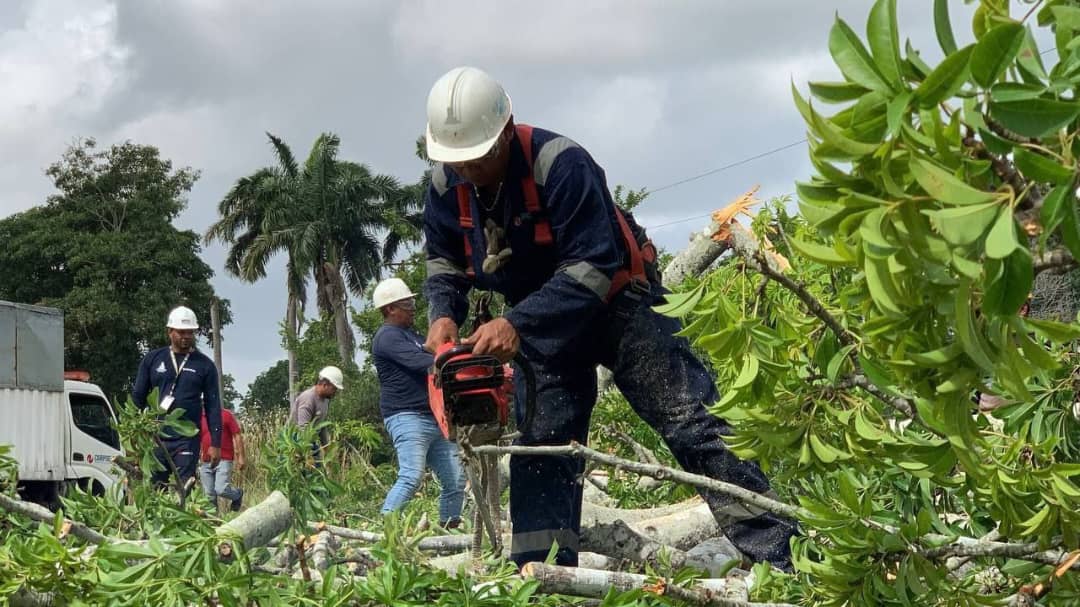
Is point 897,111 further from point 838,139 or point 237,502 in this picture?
point 237,502

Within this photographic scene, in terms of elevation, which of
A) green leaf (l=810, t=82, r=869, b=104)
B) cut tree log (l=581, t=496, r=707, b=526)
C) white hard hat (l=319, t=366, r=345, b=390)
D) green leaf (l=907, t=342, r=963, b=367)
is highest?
white hard hat (l=319, t=366, r=345, b=390)

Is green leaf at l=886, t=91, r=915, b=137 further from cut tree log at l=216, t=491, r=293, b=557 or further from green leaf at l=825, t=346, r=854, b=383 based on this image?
cut tree log at l=216, t=491, r=293, b=557

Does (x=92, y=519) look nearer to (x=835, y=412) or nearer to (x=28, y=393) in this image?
(x=835, y=412)

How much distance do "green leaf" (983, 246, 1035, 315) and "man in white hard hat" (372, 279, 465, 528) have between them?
615 cm

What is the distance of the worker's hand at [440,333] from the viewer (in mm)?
4080

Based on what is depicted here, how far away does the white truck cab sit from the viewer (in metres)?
15.1

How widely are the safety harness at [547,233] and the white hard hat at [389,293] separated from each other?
11.6ft

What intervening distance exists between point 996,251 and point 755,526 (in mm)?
2821

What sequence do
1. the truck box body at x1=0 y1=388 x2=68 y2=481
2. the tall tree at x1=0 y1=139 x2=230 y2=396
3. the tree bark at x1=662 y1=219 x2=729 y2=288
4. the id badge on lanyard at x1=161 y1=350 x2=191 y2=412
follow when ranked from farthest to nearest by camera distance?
the tall tree at x1=0 y1=139 x2=230 y2=396, the truck box body at x1=0 y1=388 x2=68 y2=481, the id badge on lanyard at x1=161 y1=350 x2=191 y2=412, the tree bark at x1=662 y1=219 x2=729 y2=288

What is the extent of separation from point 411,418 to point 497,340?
378cm

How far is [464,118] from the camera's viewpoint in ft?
12.9

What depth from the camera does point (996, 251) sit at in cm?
113

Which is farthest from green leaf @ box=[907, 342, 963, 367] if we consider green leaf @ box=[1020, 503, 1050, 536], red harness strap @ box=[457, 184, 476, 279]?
red harness strap @ box=[457, 184, 476, 279]

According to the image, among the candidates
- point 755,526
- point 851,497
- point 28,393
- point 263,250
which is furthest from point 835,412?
point 263,250
